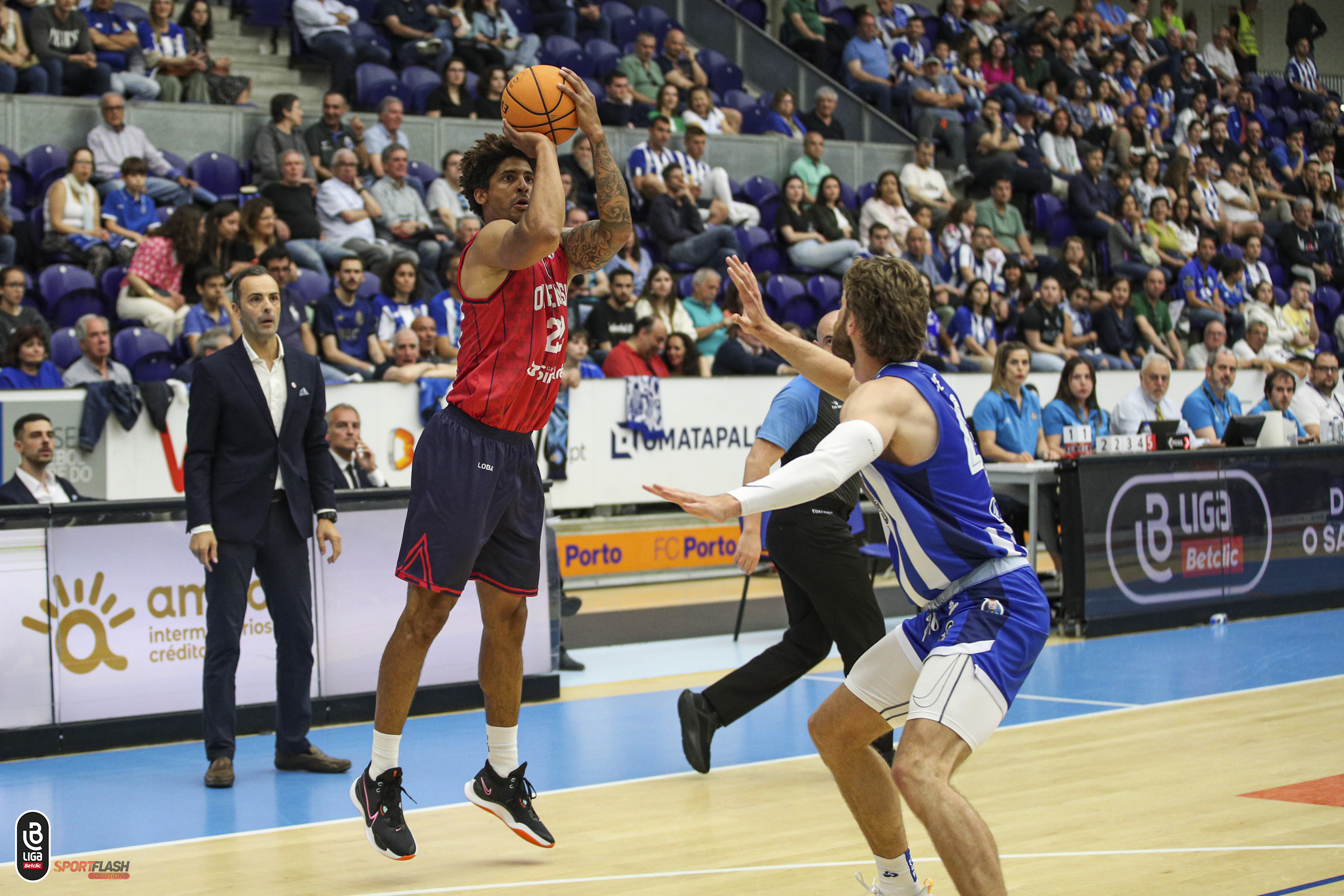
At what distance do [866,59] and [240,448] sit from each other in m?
14.3

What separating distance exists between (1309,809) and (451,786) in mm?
3366

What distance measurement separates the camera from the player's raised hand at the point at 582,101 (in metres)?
4.51

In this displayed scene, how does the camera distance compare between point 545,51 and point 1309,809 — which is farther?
point 545,51

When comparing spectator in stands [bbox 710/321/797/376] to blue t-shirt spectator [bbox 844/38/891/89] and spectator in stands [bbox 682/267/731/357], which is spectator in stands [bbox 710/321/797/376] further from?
blue t-shirt spectator [bbox 844/38/891/89]

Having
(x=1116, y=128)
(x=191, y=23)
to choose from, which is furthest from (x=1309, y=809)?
(x=1116, y=128)

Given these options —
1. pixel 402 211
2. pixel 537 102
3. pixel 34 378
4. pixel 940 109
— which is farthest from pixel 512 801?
pixel 940 109

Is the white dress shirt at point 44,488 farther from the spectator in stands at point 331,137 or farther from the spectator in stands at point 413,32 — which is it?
the spectator in stands at point 413,32

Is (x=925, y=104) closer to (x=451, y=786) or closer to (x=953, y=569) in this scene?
(x=451, y=786)

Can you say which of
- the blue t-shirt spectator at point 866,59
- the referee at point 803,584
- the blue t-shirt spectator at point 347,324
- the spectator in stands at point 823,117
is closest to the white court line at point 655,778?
the referee at point 803,584

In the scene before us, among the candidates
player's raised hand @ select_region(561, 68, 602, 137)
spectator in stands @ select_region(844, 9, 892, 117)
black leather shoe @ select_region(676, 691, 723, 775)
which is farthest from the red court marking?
spectator in stands @ select_region(844, 9, 892, 117)

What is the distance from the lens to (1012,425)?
10.4 m

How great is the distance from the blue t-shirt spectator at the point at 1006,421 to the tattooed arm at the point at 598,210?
20.0ft

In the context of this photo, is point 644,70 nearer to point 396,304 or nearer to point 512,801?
point 396,304

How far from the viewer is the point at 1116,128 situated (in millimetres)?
19781
